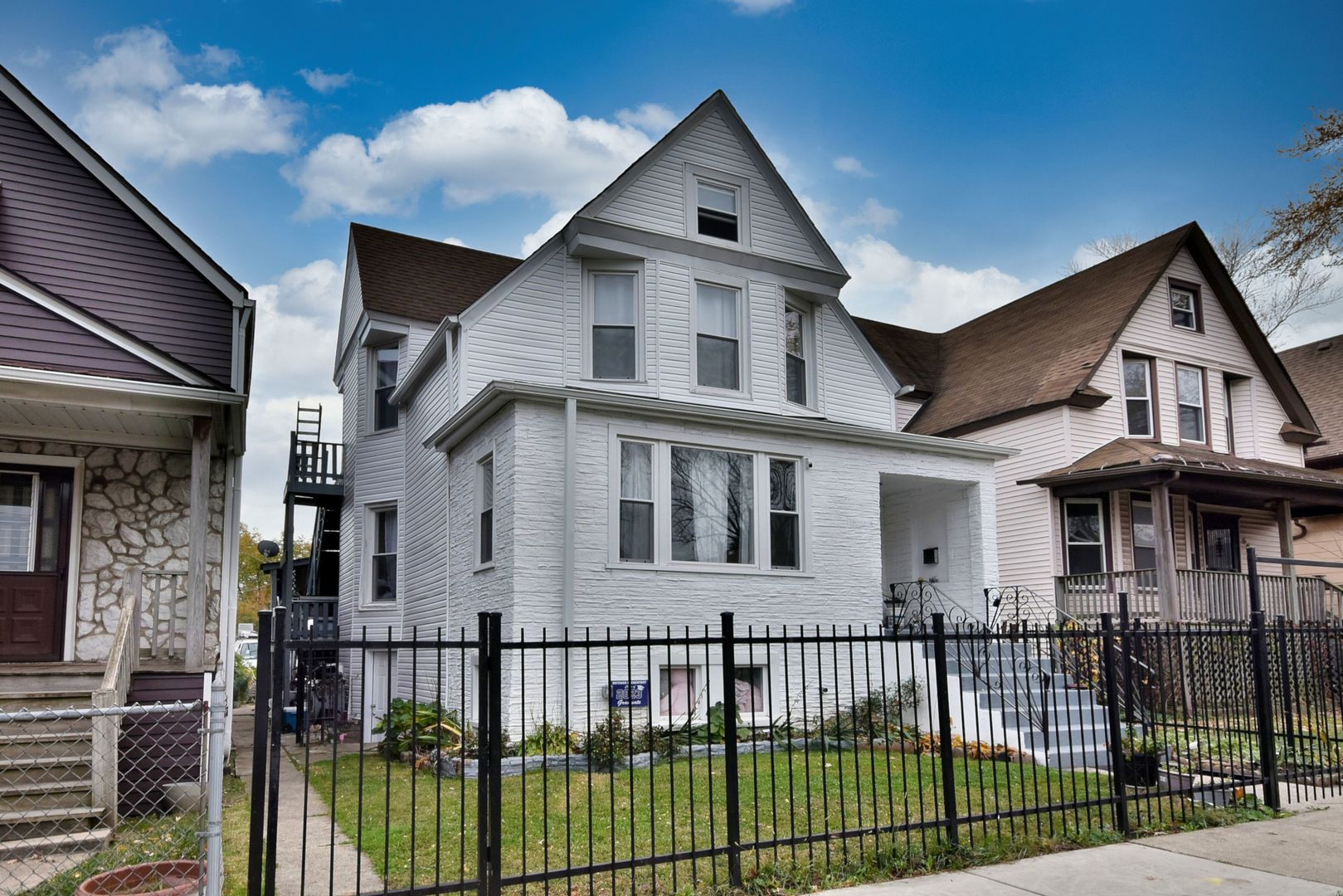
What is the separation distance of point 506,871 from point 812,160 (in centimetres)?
1492

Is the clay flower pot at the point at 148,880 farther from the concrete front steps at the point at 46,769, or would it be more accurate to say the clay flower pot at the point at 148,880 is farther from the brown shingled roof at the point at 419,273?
the brown shingled roof at the point at 419,273

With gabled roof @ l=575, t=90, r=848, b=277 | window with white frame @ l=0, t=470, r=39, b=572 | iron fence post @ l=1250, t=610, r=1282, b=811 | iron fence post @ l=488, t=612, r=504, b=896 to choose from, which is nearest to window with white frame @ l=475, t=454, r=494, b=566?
window with white frame @ l=0, t=470, r=39, b=572

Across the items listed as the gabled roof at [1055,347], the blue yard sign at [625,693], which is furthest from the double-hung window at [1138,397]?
the blue yard sign at [625,693]

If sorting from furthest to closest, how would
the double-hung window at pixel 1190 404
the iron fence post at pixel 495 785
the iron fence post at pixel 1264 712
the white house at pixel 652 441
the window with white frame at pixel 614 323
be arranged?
the double-hung window at pixel 1190 404 → the window with white frame at pixel 614 323 → the white house at pixel 652 441 → the iron fence post at pixel 1264 712 → the iron fence post at pixel 495 785

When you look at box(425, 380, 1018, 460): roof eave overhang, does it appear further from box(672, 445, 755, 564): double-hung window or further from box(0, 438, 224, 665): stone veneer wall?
box(0, 438, 224, 665): stone veneer wall

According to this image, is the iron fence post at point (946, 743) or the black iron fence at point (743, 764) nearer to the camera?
the black iron fence at point (743, 764)

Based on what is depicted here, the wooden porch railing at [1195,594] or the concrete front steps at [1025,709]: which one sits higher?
the wooden porch railing at [1195,594]

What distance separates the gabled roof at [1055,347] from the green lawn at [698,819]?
32.9 feet

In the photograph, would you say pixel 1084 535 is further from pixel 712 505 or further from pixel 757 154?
pixel 757 154

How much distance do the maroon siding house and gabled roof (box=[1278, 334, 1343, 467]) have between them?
22.6m

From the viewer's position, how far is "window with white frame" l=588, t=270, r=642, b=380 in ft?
49.2

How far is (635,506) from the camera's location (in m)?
12.9

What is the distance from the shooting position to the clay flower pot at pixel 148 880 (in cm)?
551

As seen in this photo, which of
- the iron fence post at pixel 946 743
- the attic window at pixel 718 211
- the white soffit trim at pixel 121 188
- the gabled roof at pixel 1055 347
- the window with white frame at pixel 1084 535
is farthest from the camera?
the gabled roof at pixel 1055 347
